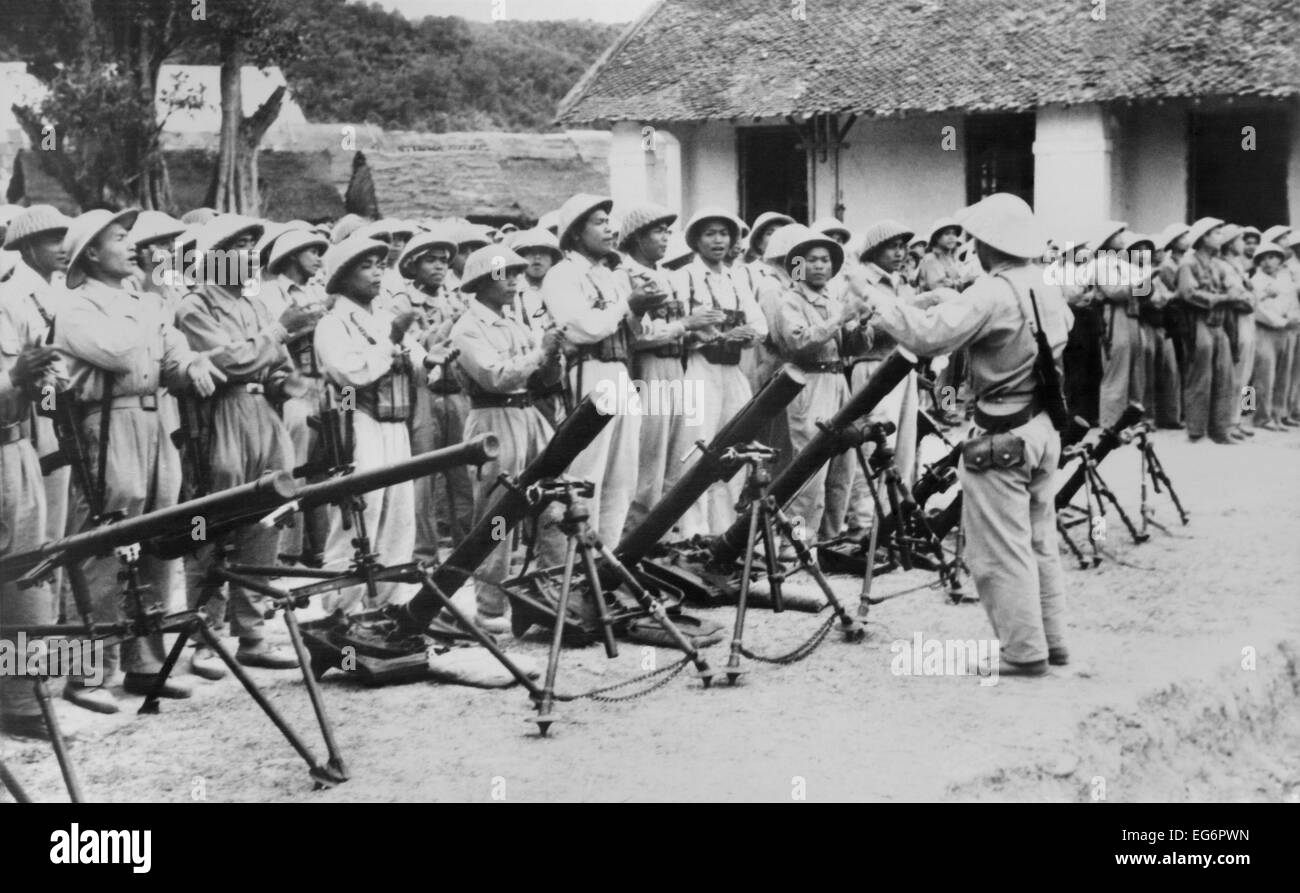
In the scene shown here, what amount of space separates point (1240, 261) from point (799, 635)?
9630mm

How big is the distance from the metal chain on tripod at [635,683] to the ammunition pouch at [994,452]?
63.4 inches

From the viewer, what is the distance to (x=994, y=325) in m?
7.39

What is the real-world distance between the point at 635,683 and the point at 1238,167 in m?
14.2

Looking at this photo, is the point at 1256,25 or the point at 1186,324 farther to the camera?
the point at 1256,25

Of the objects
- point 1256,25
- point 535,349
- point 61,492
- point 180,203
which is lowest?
point 61,492

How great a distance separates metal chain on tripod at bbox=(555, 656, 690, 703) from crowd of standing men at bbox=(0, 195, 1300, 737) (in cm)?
95

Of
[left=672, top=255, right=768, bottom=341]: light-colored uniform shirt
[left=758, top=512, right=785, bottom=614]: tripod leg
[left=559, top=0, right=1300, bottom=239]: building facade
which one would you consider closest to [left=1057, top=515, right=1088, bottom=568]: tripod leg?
[left=672, top=255, right=768, bottom=341]: light-colored uniform shirt

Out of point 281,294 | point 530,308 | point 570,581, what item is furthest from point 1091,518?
point 281,294

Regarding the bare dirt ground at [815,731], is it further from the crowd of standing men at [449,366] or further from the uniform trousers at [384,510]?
the uniform trousers at [384,510]

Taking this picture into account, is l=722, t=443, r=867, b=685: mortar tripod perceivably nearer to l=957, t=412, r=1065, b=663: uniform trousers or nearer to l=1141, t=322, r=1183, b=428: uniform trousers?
l=957, t=412, r=1065, b=663: uniform trousers

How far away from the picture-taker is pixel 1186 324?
15422 mm

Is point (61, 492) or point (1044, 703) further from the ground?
point (61, 492)
